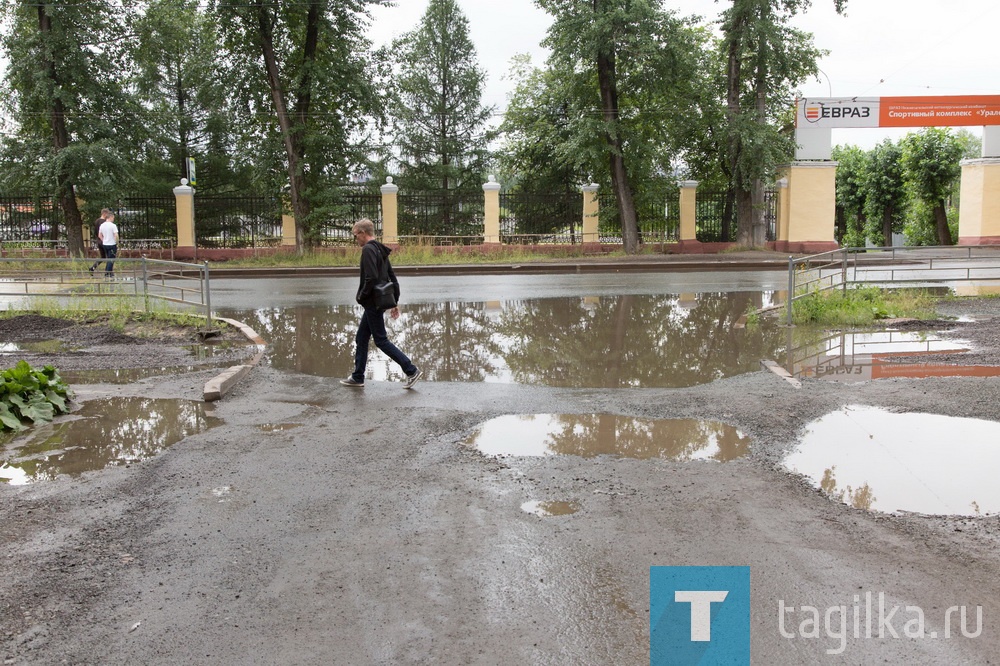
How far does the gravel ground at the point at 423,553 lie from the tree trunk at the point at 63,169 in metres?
Answer: 24.7

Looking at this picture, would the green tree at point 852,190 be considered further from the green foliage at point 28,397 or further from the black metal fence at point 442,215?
the green foliage at point 28,397

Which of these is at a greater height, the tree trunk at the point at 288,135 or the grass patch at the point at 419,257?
the tree trunk at the point at 288,135

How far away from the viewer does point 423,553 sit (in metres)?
4.61

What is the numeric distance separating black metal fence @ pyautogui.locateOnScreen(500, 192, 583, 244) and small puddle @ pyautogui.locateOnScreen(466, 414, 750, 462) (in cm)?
2523

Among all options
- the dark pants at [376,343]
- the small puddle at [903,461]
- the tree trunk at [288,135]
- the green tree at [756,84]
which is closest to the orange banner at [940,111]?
the green tree at [756,84]

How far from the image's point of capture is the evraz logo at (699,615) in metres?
3.62

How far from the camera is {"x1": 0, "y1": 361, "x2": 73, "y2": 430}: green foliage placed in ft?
24.3

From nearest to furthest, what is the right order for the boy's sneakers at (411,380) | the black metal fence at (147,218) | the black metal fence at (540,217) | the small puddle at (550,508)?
the small puddle at (550,508) < the boy's sneakers at (411,380) < the black metal fence at (147,218) < the black metal fence at (540,217)

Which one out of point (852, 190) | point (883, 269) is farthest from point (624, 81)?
point (852, 190)

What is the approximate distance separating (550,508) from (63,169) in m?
27.6

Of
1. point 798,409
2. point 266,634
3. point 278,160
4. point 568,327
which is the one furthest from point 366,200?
point 266,634

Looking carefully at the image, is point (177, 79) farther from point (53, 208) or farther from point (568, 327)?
point (568, 327)

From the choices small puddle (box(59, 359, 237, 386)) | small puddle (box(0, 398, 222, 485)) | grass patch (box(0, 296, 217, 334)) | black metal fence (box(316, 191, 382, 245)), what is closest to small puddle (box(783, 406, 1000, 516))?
small puddle (box(0, 398, 222, 485))

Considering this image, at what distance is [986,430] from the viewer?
6.93m
